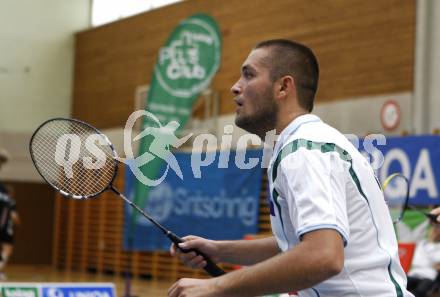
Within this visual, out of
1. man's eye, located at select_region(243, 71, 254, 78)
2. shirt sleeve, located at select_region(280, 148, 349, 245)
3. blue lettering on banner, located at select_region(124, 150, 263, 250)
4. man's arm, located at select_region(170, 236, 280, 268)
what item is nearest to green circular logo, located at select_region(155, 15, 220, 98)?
blue lettering on banner, located at select_region(124, 150, 263, 250)

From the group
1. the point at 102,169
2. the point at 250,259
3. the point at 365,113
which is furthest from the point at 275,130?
the point at 365,113

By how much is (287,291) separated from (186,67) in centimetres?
900

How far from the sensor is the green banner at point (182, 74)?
1073cm

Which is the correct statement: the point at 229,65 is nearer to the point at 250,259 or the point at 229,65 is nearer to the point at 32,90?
the point at 32,90

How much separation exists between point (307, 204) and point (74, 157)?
2.01 m

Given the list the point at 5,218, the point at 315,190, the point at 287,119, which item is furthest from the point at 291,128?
the point at 5,218

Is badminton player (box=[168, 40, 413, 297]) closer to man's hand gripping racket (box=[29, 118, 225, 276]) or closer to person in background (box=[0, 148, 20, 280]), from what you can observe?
man's hand gripping racket (box=[29, 118, 225, 276])

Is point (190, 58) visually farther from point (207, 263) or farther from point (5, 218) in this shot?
point (207, 263)

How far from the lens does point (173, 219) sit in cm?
1349

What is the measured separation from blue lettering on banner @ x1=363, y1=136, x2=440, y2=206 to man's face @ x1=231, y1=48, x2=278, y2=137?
6.84 metres

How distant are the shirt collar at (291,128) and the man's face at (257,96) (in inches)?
2.8

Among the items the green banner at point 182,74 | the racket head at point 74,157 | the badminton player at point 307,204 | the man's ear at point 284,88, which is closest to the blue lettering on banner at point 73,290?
the racket head at point 74,157

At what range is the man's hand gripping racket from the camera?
10.4 ft

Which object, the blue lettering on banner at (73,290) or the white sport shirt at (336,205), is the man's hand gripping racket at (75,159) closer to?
the white sport shirt at (336,205)
